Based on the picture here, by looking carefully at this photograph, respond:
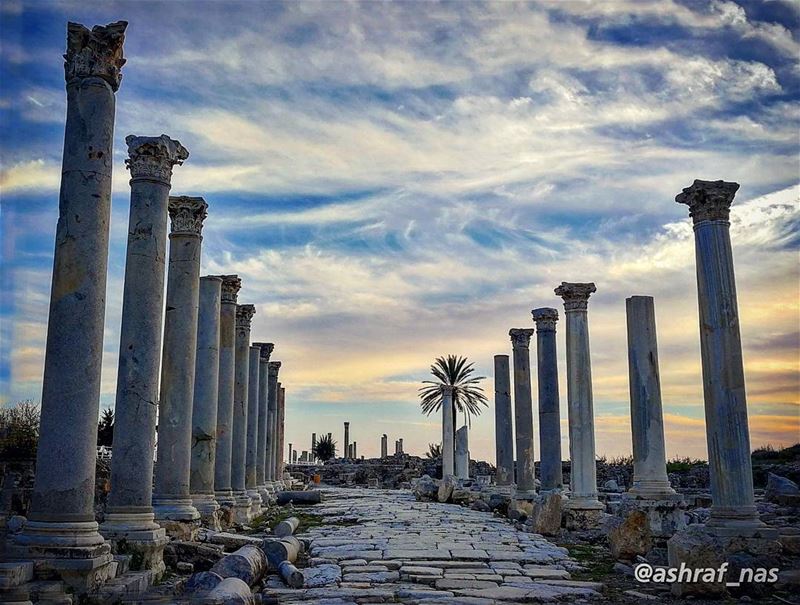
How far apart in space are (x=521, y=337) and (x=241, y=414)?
961 centimetres

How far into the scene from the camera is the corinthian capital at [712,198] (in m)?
12.5

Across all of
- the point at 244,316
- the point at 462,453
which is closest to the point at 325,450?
the point at 462,453

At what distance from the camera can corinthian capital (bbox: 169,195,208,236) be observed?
15.3 meters

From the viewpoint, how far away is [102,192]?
936 centimetres

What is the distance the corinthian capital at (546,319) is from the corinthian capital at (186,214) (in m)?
11.4

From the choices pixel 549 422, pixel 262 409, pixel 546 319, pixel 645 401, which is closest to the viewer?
pixel 645 401

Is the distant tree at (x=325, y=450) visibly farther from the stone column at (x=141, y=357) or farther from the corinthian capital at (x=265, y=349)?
the stone column at (x=141, y=357)

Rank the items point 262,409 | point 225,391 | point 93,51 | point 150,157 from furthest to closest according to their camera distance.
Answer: point 262,409
point 225,391
point 150,157
point 93,51

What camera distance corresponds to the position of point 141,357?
11.6 metres

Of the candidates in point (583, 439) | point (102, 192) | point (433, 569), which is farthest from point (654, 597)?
point (583, 439)

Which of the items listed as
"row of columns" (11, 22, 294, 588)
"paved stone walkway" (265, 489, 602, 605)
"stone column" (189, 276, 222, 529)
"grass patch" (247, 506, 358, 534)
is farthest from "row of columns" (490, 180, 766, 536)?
"stone column" (189, 276, 222, 529)

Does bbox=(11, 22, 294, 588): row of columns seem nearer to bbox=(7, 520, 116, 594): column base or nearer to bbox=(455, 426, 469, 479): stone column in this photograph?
bbox=(7, 520, 116, 594): column base

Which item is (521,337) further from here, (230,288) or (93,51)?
(93,51)

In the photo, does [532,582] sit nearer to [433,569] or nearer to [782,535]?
[433,569]
